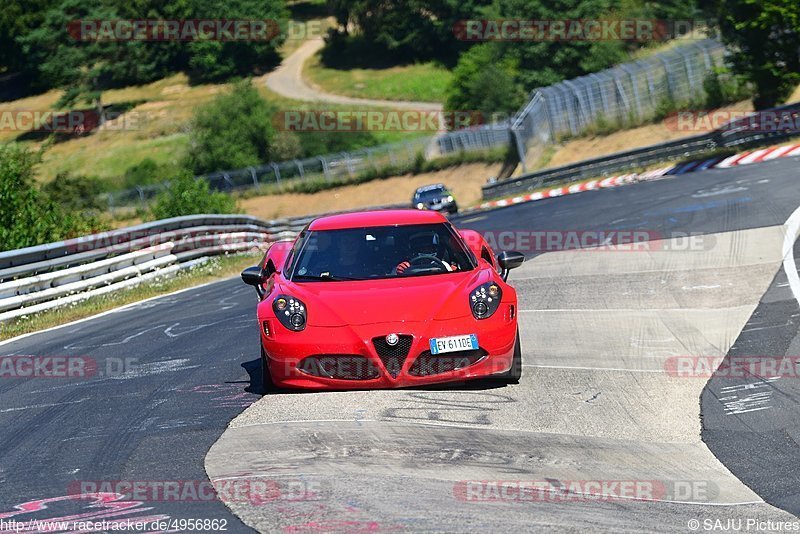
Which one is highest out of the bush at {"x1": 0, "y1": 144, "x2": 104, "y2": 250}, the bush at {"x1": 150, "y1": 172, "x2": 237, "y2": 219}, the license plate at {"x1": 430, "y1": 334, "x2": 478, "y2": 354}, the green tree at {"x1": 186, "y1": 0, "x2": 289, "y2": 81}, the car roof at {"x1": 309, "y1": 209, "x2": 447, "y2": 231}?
the car roof at {"x1": 309, "y1": 209, "x2": 447, "y2": 231}

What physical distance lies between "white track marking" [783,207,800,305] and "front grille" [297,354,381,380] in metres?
5.15

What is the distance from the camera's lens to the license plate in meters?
8.16

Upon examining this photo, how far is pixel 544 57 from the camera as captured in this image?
3044 inches

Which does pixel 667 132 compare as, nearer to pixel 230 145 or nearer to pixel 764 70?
pixel 764 70

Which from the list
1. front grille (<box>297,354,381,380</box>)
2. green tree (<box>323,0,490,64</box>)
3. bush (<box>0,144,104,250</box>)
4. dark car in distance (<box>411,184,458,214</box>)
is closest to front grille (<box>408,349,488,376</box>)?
front grille (<box>297,354,381,380</box>)

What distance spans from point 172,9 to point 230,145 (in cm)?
3915

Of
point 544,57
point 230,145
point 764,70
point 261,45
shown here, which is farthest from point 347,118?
point 764,70

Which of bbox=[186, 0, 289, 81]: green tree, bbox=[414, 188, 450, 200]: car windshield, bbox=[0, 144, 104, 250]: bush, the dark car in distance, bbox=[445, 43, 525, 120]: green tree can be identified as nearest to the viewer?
bbox=[0, 144, 104, 250]: bush

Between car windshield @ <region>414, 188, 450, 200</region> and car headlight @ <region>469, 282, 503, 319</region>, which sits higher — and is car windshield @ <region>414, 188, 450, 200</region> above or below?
below

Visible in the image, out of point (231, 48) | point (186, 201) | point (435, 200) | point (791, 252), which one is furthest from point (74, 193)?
point (791, 252)

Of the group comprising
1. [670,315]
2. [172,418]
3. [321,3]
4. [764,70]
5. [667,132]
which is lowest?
[321,3]

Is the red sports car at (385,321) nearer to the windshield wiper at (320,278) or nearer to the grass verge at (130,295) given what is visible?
the windshield wiper at (320,278)

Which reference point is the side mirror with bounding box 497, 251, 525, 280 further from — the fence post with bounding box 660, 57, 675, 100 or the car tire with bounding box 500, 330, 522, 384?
the fence post with bounding box 660, 57, 675, 100

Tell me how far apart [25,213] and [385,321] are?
16270mm
